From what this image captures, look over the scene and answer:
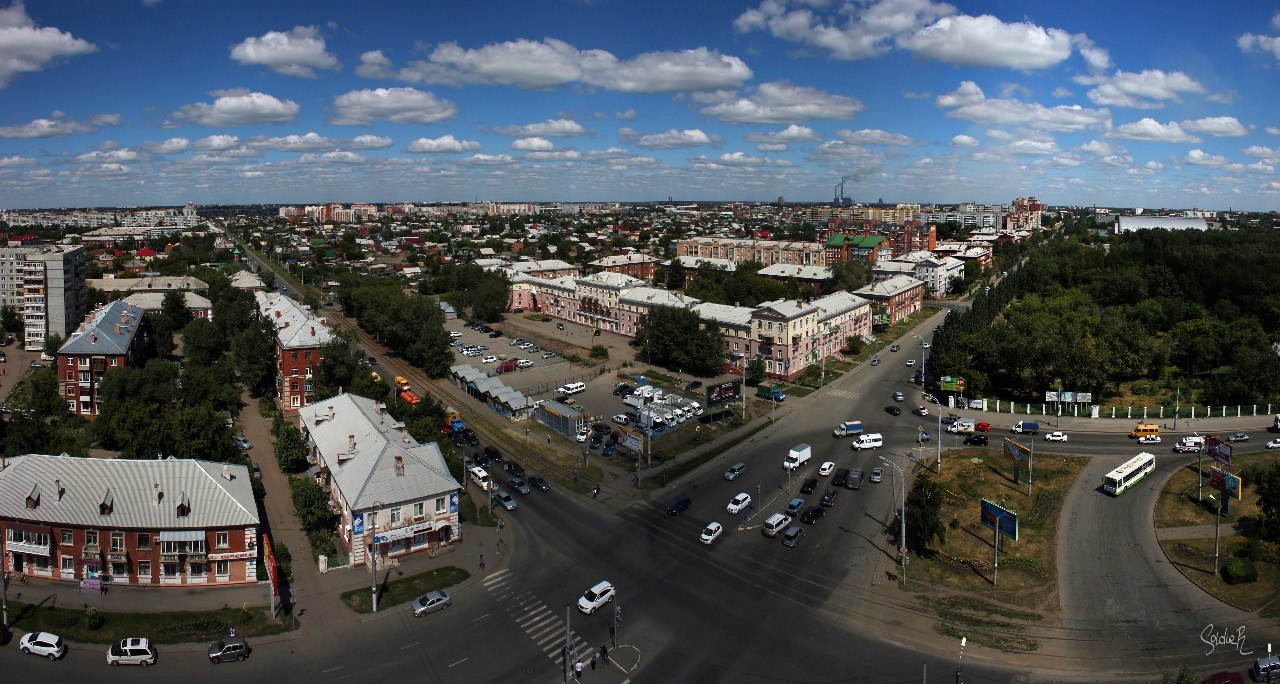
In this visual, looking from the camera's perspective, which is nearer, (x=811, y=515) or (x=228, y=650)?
(x=228, y=650)

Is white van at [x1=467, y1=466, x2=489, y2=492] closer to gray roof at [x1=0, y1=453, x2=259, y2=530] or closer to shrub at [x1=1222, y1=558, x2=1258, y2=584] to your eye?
gray roof at [x1=0, y1=453, x2=259, y2=530]

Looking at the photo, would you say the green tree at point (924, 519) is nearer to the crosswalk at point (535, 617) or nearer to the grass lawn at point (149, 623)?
the crosswalk at point (535, 617)

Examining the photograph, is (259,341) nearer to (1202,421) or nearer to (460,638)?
(460,638)

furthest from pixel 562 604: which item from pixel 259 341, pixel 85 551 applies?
pixel 259 341

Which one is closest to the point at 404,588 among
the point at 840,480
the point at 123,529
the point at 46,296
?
the point at 123,529

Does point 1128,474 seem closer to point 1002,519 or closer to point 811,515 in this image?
point 1002,519

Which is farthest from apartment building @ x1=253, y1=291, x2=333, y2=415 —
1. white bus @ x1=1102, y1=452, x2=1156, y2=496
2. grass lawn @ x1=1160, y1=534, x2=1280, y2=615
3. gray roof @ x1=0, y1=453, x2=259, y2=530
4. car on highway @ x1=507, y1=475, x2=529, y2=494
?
grass lawn @ x1=1160, y1=534, x2=1280, y2=615
